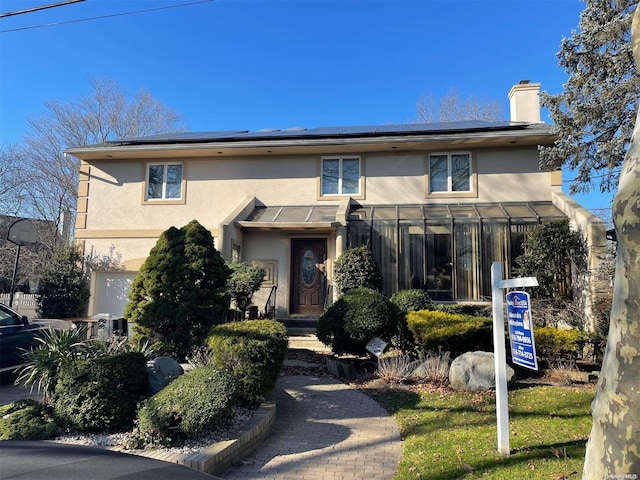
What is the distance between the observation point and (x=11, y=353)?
712cm

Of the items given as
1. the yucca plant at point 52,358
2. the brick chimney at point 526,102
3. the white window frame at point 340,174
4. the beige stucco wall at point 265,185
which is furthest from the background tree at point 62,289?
the brick chimney at point 526,102

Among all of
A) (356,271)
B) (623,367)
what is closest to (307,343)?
(356,271)

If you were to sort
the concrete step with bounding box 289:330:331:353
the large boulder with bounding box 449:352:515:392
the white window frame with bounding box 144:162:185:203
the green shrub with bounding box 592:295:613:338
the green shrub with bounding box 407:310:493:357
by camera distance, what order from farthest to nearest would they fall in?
the white window frame with bounding box 144:162:185:203 → the concrete step with bounding box 289:330:331:353 → the green shrub with bounding box 592:295:613:338 → the green shrub with bounding box 407:310:493:357 → the large boulder with bounding box 449:352:515:392

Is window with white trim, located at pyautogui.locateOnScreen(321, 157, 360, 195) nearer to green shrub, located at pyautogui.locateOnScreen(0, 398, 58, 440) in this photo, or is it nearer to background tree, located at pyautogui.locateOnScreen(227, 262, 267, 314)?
background tree, located at pyautogui.locateOnScreen(227, 262, 267, 314)

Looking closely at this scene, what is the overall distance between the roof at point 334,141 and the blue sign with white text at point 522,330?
32.8 ft

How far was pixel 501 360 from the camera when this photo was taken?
4516mm

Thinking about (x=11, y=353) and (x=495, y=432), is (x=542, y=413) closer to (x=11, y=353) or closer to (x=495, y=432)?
(x=495, y=432)

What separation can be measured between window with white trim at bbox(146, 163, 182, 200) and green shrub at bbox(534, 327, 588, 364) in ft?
40.9

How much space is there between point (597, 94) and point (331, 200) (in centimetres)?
807

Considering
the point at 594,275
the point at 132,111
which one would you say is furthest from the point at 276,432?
the point at 132,111

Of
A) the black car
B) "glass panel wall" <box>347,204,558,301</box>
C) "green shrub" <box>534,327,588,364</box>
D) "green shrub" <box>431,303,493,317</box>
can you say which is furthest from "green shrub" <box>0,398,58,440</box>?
"glass panel wall" <box>347,204,558,301</box>

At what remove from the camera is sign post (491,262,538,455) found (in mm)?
4230

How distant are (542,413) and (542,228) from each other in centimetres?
711

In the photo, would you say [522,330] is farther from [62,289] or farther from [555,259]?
[62,289]
